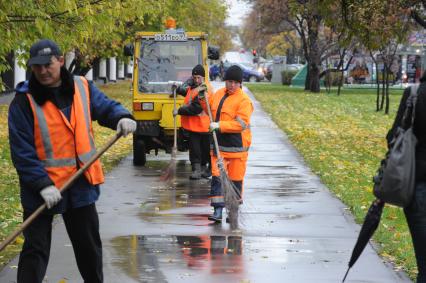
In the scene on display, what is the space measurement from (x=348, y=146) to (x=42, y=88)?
1515cm

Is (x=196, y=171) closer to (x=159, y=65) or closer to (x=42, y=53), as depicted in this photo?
(x=159, y=65)

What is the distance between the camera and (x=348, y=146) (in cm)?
2069

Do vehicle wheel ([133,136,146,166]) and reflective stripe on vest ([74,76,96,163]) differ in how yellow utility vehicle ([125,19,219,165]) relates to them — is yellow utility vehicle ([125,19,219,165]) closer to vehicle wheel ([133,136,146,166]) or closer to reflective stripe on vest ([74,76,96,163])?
vehicle wheel ([133,136,146,166])

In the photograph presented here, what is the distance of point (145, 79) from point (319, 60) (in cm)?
3466

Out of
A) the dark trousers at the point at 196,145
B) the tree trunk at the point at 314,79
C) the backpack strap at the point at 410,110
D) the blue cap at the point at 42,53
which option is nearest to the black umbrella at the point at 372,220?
the backpack strap at the point at 410,110

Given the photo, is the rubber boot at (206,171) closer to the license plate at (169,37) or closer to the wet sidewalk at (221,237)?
the wet sidewalk at (221,237)

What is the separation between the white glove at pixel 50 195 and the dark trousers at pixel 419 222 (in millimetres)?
2017

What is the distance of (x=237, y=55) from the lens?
281 ft

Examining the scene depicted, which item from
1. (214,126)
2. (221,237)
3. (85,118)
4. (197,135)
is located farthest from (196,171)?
(85,118)

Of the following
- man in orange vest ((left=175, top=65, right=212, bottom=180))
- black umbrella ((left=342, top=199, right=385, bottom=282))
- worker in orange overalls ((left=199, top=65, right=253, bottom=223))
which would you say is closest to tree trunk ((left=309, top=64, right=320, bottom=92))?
man in orange vest ((left=175, top=65, right=212, bottom=180))

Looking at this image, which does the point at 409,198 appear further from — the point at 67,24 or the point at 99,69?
the point at 99,69

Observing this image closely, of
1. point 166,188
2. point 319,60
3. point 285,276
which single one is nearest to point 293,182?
point 166,188

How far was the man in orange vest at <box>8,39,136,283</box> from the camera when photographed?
5.98 metres

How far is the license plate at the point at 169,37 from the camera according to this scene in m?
16.6
